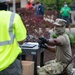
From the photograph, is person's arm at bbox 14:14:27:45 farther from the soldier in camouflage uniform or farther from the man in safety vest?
the soldier in camouflage uniform

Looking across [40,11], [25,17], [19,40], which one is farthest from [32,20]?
[40,11]

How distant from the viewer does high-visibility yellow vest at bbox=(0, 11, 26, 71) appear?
418cm

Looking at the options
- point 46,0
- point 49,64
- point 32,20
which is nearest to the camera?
point 49,64

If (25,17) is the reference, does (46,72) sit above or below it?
below

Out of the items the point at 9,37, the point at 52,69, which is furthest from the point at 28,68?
the point at 9,37

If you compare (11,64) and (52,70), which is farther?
(52,70)

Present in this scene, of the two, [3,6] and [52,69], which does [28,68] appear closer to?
[52,69]

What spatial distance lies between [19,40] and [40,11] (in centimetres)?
1586

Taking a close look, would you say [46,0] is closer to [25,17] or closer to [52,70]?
[25,17]

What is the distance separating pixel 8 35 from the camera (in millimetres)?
4199

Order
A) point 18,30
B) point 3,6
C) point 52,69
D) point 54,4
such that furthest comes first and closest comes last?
point 54,4 → point 52,69 → point 3,6 → point 18,30

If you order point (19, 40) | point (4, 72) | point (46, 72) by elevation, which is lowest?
point (46, 72)

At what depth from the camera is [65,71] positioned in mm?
6367

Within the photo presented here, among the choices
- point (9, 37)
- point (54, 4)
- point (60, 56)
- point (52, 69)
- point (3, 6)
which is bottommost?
point (52, 69)
